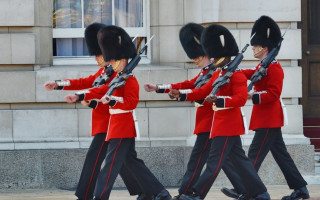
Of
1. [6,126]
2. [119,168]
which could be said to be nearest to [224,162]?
[119,168]

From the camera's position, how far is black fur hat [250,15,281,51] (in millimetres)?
11203

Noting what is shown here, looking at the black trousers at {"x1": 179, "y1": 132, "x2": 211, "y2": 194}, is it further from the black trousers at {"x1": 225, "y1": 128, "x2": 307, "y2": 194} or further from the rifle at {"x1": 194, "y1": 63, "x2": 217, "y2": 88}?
the rifle at {"x1": 194, "y1": 63, "x2": 217, "y2": 88}

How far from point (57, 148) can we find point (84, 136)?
36 centimetres

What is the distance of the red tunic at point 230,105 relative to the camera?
10.3m

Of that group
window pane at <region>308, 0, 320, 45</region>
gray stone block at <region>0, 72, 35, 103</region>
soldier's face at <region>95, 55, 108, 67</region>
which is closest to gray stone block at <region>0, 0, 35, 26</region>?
gray stone block at <region>0, 72, 35, 103</region>

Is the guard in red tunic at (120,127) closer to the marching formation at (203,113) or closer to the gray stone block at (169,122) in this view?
the marching formation at (203,113)

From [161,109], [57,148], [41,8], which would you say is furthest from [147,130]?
[41,8]

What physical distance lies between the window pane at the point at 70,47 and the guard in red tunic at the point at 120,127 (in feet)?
9.22

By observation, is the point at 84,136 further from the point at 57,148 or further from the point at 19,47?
the point at 19,47

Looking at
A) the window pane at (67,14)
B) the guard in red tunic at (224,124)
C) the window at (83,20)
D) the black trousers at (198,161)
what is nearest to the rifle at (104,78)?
the guard in red tunic at (224,124)

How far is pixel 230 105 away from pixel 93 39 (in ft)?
6.00

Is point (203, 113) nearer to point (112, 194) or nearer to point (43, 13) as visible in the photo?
point (112, 194)

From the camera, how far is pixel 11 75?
12805 millimetres

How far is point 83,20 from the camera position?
44.1ft
